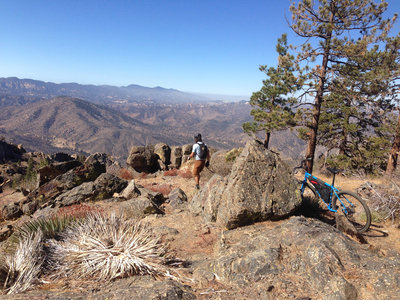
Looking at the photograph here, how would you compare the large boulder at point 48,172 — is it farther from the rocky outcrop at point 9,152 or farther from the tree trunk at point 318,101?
the rocky outcrop at point 9,152

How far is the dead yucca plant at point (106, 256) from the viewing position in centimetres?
307

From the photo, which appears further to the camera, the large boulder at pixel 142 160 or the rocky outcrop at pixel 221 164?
the large boulder at pixel 142 160

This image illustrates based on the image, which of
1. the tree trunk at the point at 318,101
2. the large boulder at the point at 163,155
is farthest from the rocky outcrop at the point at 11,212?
the tree trunk at the point at 318,101

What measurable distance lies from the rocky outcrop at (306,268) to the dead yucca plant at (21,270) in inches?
84.1

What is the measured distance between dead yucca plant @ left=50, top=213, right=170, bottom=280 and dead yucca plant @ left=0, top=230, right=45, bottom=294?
0.84ft

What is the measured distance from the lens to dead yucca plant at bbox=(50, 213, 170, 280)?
3068 millimetres

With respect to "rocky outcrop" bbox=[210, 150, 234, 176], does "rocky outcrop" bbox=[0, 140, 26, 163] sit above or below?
below

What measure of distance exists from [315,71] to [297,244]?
10.6 metres

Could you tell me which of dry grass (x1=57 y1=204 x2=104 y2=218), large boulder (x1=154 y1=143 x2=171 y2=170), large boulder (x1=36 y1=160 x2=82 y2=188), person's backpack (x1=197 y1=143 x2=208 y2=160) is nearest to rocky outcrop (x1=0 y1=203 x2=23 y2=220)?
large boulder (x1=36 y1=160 x2=82 y2=188)

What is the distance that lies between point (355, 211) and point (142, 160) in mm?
15306

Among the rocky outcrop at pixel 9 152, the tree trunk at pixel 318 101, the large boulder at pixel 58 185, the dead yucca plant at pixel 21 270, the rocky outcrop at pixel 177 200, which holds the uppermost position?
the tree trunk at pixel 318 101

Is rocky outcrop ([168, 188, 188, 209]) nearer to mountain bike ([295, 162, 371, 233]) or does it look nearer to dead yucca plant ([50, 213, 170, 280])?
mountain bike ([295, 162, 371, 233])

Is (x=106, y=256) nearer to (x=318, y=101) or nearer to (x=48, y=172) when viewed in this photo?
(x=48, y=172)

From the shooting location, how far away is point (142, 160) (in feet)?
61.1
